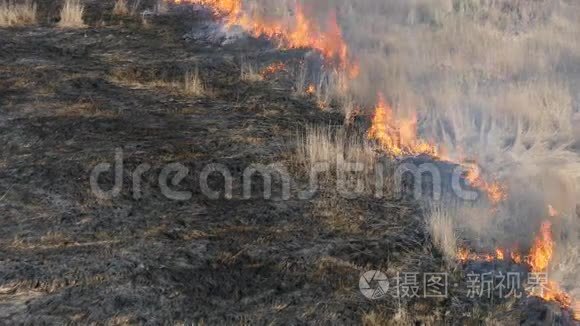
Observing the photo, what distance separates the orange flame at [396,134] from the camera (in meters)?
7.01

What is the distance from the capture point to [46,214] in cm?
547

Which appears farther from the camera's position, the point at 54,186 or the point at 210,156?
the point at 210,156

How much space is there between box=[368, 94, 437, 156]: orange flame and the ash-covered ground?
62 centimetres

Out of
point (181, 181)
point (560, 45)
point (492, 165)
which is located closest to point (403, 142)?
point (492, 165)

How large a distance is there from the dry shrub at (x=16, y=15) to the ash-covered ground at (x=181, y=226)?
9.22 feet

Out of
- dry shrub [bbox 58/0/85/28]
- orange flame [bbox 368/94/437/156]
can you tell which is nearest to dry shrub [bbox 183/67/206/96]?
orange flame [bbox 368/94/437/156]

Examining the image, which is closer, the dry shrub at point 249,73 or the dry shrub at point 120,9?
the dry shrub at point 249,73

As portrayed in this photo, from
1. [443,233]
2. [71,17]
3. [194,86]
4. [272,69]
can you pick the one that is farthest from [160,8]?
[443,233]

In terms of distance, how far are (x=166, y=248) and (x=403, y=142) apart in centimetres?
343

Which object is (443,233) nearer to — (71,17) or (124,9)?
(71,17)

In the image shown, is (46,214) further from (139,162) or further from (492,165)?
(492,165)

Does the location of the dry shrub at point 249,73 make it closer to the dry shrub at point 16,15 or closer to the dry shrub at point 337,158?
the dry shrub at point 337,158


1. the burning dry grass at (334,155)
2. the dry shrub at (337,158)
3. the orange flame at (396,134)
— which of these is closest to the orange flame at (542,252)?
the dry shrub at (337,158)

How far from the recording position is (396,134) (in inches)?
291
